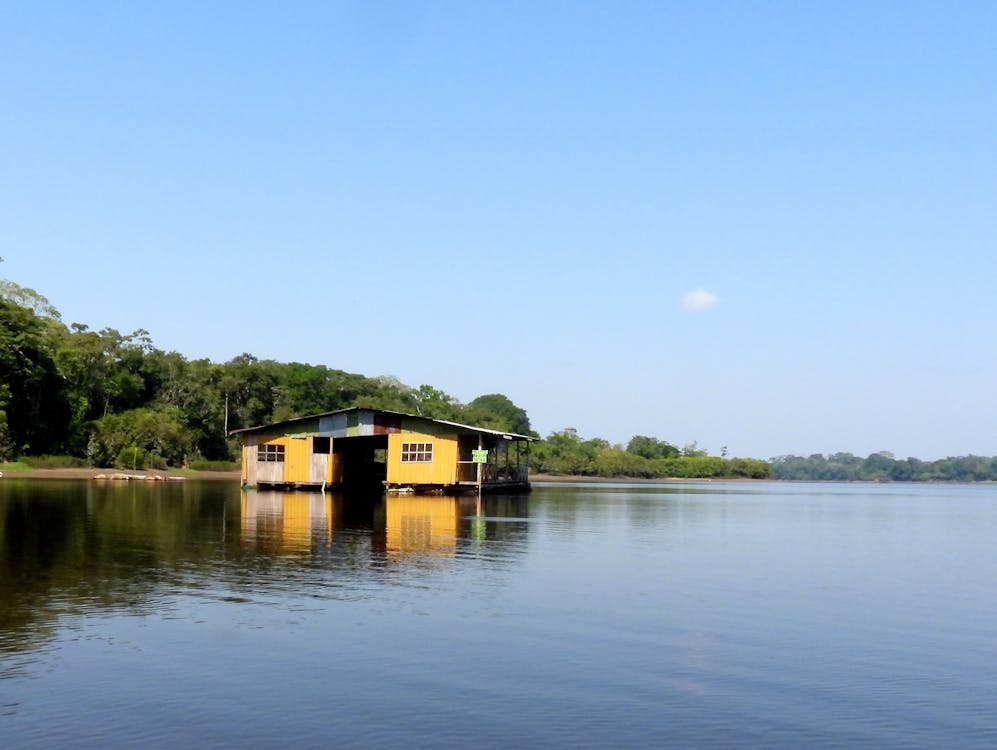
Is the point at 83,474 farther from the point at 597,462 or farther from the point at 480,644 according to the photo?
the point at 597,462

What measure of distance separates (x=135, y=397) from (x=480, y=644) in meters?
102

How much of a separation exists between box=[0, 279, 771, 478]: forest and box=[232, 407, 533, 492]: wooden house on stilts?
27.2m

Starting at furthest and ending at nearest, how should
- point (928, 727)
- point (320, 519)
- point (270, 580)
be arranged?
1. point (320, 519)
2. point (270, 580)
3. point (928, 727)

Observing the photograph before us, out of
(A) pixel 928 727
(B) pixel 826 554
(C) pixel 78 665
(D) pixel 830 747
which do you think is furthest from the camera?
(B) pixel 826 554

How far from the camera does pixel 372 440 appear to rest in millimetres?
70562

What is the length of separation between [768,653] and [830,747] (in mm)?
4546

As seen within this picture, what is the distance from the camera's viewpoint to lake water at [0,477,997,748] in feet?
34.2

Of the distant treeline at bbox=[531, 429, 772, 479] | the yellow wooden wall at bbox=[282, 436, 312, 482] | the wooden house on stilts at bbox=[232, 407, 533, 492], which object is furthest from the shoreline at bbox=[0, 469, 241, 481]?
the distant treeline at bbox=[531, 429, 772, 479]

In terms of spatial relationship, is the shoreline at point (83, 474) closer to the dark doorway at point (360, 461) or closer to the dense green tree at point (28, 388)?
the dense green tree at point (28, 388)

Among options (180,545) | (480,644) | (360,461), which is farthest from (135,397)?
(480,644)

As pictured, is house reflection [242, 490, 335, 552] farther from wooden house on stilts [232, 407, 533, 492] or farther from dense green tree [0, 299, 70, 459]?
dense green tree [0, 299, 70, 459]

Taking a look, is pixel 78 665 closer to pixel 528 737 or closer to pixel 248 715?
pixel 248 715

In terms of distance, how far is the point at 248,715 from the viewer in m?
10.6

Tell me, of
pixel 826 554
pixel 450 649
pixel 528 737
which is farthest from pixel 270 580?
pixel 826 554
